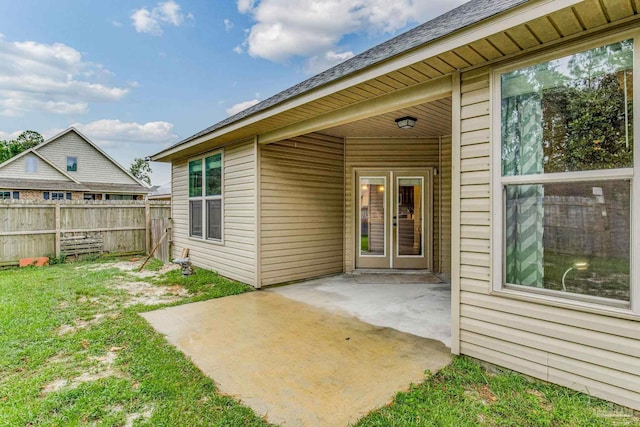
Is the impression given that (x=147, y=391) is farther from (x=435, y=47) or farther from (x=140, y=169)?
(x=140, y=169)

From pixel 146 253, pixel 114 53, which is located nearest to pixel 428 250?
pixel 146 253

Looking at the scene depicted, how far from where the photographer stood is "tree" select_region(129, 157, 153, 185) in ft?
136

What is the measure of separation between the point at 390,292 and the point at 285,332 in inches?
84.4

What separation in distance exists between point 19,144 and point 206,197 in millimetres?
36335

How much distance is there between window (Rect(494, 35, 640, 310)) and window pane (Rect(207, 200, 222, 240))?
5062mm

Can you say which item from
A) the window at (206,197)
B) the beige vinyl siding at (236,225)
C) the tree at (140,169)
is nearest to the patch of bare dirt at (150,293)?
the beige vinyl siding at (236,225)

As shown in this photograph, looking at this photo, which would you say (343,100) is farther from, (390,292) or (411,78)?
(390,292)

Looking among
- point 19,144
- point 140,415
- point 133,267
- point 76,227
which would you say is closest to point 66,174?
point 76,227

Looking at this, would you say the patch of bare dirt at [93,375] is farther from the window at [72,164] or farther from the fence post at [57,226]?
the window at [72,164]

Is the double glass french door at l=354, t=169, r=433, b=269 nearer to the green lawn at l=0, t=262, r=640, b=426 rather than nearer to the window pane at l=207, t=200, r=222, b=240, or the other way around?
the window pane at l=207, t=200, r=222, b=240

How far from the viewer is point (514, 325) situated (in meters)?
2.39

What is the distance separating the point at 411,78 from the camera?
2955 mm

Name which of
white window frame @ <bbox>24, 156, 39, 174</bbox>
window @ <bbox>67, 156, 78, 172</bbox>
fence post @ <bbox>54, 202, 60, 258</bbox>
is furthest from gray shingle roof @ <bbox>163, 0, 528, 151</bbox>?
window @ <bbox>67, 156, 78, 172</bbox>

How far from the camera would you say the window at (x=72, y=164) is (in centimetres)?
1706
